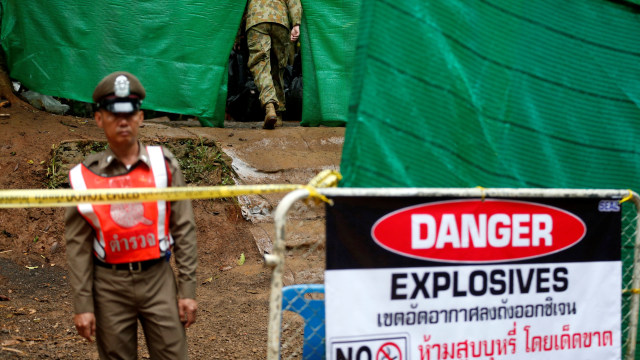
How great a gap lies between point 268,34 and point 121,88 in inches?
188

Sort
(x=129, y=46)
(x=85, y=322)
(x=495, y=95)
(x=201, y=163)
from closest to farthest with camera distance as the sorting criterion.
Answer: (x=85, y=322), (x=495, y=95), (x=201, y=163), (x=129, y=46)

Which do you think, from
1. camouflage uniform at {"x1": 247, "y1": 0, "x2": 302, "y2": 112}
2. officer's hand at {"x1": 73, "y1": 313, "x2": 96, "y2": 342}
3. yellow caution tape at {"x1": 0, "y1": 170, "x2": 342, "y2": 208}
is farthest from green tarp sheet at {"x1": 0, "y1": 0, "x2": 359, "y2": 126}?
yellow caution tape at {"x1": 0, "y1": 170, "x2": 342, "y2": 208}

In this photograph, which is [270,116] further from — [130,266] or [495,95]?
[130,266]

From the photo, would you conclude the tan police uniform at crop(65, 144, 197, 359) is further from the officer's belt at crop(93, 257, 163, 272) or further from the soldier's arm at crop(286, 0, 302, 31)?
the soldier's arm at crop(286, 0, 302, 31)

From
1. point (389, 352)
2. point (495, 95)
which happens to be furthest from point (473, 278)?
point (495, 95)

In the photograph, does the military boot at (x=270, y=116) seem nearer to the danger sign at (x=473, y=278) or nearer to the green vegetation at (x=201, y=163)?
the green vegetation at (x=201, y=163)

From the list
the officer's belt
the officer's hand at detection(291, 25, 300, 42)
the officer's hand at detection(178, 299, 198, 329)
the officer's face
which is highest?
the officer's face

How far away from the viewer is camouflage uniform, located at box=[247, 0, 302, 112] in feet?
22.9

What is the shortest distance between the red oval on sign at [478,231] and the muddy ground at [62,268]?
6.34 ft

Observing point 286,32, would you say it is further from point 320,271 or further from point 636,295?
point 636,295

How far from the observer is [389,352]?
2484mm

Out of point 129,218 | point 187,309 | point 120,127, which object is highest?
point 120,127

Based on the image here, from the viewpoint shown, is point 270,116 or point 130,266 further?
point 270,116

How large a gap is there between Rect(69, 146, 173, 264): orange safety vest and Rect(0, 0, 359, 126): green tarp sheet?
3.91 metres
